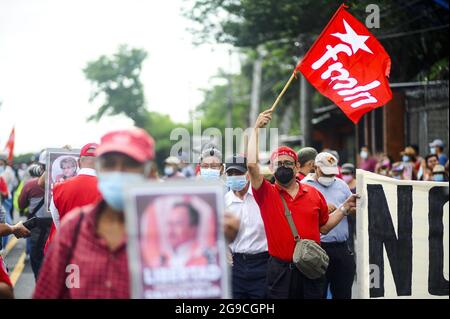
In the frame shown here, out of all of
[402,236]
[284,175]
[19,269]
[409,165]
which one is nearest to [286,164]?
[284,175]

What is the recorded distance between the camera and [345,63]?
28.0 ft

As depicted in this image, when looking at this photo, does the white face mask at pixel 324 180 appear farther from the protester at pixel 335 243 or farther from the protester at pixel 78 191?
the protester at pixel 78 191

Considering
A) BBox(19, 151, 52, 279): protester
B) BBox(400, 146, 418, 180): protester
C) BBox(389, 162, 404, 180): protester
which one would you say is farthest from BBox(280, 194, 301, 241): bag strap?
BBox(389, 162, 404, 180): protester

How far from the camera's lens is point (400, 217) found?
23.1ft

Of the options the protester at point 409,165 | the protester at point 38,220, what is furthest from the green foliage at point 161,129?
the protester at point 38,220

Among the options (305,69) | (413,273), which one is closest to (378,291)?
(413,273)

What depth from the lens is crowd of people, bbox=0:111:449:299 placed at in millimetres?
3885

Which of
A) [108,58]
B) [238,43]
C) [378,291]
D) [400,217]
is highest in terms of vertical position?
[108,58]

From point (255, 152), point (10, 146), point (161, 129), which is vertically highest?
point (161, 129)

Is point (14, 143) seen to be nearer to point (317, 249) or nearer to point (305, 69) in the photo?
point (305, 69)

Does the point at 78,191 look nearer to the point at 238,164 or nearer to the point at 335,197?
the point at 238,164

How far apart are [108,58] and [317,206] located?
90092 mm

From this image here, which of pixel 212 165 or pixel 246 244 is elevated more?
pixel 212 165

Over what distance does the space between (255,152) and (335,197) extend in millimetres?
Answer: 2615
